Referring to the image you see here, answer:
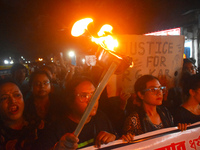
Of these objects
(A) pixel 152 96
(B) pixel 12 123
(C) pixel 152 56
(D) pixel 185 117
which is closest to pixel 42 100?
(B) pixel 12 123

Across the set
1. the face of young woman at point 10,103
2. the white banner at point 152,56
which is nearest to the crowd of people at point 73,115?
the face of young woman at point 10,103

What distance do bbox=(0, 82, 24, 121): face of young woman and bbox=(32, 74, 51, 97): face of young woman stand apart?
0.61 meters

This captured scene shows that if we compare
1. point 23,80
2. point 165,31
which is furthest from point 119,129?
point 165,31

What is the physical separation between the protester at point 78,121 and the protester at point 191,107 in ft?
3.39

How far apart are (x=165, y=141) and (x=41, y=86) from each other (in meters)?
1.82

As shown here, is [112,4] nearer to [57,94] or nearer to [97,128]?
[57,94]

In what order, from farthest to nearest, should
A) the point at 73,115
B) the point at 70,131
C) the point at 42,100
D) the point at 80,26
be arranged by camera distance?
the point at 42,100 → the point at 73,115 → the point at 70,131 → the point at 80,26

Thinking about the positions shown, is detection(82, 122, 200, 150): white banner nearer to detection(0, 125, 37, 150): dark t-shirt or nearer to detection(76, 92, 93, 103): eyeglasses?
detection(76, 92, 93, 103): eyeglasses

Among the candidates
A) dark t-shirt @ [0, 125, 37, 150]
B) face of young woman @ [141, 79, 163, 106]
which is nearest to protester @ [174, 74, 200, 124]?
face of young woman @ [141, 79, 163, 106]

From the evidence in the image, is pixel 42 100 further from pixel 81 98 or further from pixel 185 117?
pixel 185 117

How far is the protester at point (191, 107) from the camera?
203 centimetres

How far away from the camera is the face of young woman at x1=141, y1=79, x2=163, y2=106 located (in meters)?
1.93

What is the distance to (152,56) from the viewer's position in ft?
9.82

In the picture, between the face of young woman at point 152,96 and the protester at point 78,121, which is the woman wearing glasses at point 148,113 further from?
the protester at point 78,121
